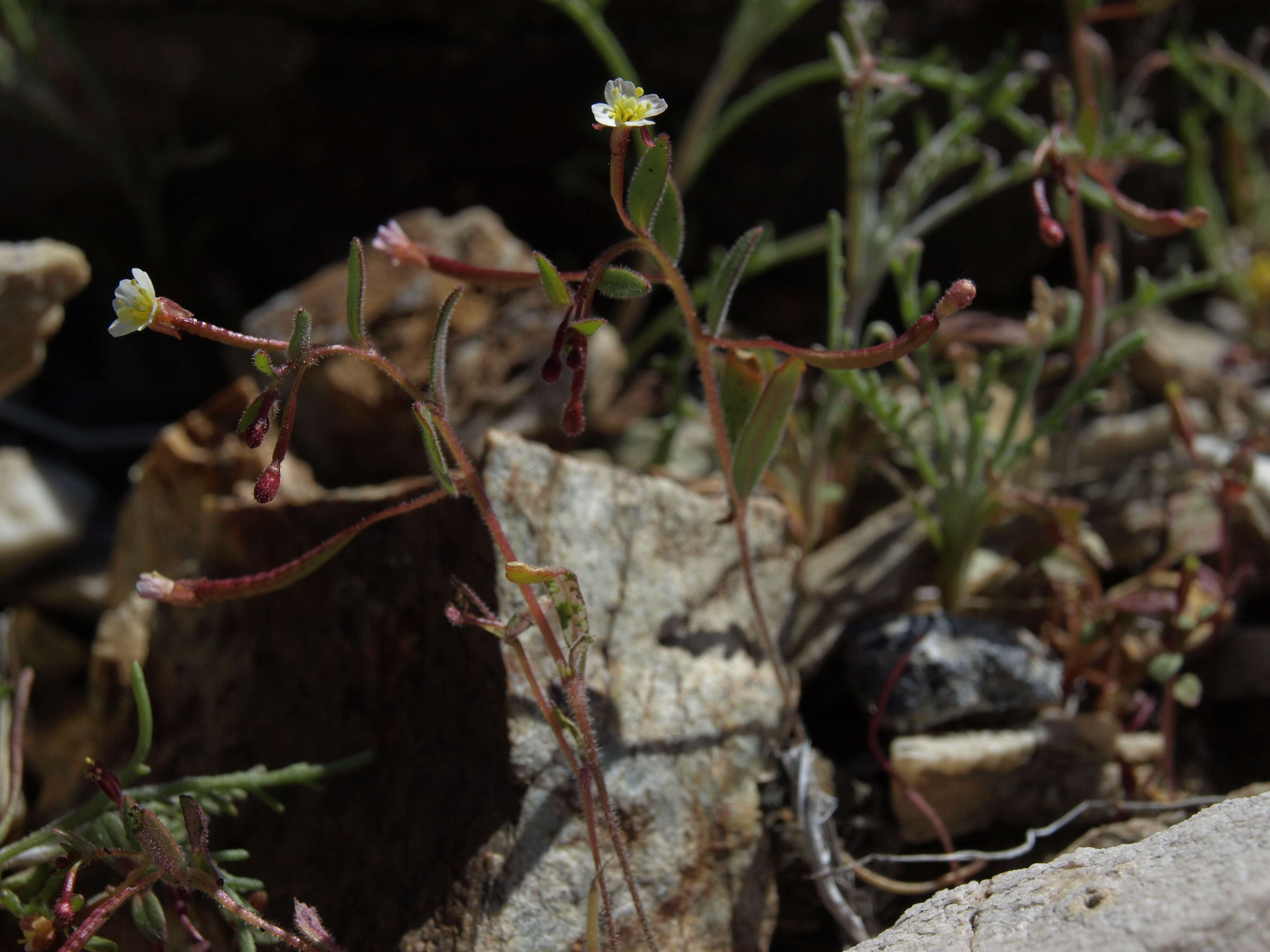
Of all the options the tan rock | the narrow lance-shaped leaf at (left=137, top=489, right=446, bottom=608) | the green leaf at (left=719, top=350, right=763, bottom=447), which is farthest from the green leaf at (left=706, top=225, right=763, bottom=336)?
the tan rock

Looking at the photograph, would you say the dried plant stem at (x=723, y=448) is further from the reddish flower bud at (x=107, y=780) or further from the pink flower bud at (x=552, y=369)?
the reddish flower bud at (x=107, y=780)

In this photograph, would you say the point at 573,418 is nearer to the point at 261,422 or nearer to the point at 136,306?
the point at 261,422

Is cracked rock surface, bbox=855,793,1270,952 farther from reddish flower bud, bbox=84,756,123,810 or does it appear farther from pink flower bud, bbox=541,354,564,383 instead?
reddish flower bud, bbox=84,756,123,810

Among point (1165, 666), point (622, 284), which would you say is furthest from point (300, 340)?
point (1165, 666)

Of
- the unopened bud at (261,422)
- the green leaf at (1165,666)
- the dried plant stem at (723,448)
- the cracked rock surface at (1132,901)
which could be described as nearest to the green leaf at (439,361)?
the unopened bud at (261,422)

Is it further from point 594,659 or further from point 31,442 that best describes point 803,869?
point 31,442

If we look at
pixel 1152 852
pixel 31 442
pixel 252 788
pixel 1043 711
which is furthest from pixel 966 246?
pixel 31 442
